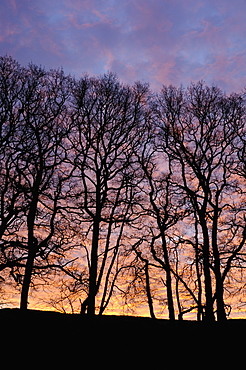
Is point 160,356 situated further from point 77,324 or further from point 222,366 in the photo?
point 77,324

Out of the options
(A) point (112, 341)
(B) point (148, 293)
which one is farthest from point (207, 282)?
(A) point (112, 341)

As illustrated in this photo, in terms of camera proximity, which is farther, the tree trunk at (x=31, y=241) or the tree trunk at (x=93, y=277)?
the tree trunk at (x=93, y=277)

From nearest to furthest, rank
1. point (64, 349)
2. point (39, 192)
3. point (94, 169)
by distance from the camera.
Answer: point (64, 349) → point (39, 192) → point (94, 169)

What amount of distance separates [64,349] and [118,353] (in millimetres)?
1253

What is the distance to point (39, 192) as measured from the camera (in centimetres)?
1772

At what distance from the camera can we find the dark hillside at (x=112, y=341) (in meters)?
7.21

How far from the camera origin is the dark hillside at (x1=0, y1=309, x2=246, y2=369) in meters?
7.21

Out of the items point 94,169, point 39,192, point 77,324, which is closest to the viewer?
point 77,324

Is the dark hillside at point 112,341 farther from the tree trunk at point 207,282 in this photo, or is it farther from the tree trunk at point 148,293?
the tree trunk at point 148,293

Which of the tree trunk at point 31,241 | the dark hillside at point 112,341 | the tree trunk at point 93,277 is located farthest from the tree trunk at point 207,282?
the tree trunk at point 31,241

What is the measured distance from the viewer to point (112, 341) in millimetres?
8164

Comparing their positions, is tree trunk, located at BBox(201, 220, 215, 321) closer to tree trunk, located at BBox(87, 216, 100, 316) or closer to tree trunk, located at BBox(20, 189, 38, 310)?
tree trunk, located at BBox(87, 216, 100, 316)

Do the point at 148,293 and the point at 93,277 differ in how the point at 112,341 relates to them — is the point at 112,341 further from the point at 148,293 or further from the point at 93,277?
the point at 148,293

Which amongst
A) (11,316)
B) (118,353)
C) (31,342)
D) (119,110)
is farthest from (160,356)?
(119,110)
